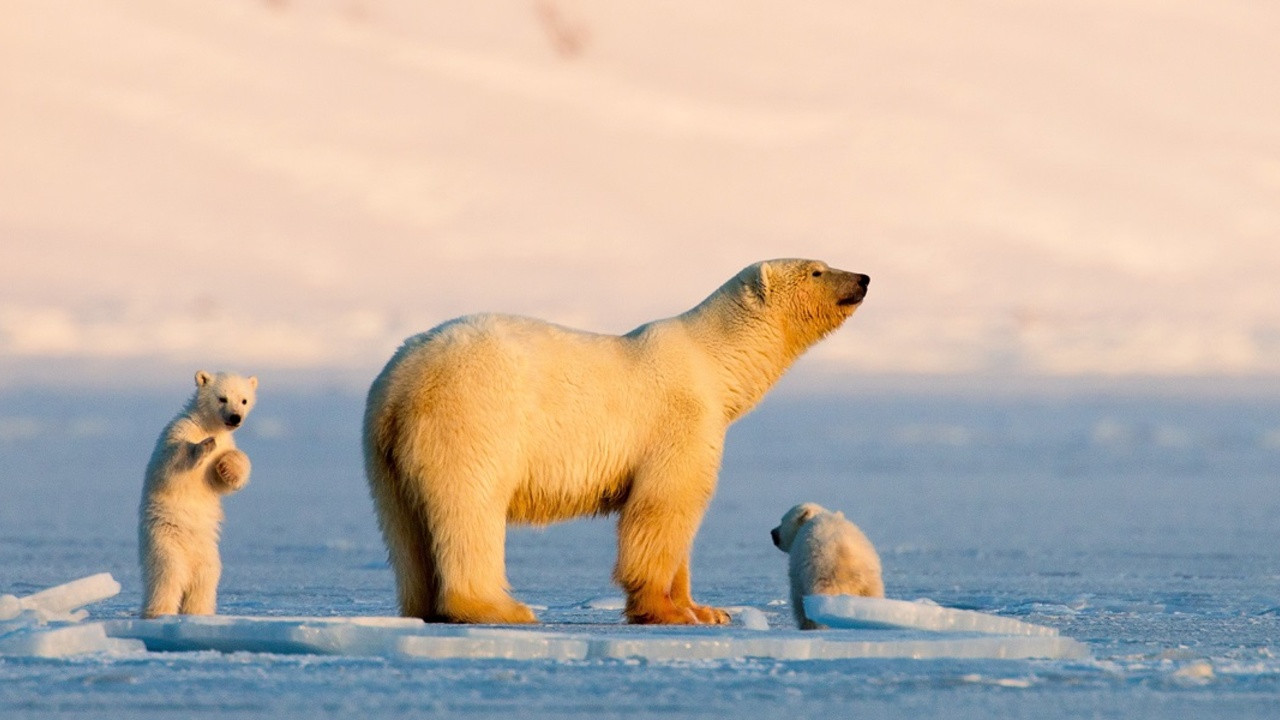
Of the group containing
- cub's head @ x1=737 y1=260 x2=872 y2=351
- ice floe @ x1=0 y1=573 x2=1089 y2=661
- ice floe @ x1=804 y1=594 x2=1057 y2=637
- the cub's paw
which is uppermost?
cub's head @ x1=737 y1=260 x2=872 y2=351

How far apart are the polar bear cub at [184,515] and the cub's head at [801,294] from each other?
2406 millimetres

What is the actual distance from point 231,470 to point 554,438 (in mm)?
1278

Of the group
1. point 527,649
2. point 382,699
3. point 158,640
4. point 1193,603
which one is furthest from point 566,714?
point 1193,603

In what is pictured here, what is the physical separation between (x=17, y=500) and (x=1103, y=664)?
38.7 ft

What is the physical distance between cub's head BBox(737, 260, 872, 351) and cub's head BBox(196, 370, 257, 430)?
230cm

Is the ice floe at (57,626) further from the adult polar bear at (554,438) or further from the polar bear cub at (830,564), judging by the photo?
the polar bear cub at (830,564)

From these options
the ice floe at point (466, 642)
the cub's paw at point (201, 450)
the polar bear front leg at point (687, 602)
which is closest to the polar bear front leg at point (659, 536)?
the polar bear front leg at point (687, 602)

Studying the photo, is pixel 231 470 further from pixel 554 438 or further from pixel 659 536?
pixel 659 536

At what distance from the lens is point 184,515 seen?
6566 millimetres

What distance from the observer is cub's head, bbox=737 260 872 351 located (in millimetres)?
7793

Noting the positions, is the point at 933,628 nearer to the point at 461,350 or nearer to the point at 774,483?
the point at 461,350

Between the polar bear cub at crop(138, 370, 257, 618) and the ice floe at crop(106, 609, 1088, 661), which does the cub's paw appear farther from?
the ice floe at crop(106, 609, 1088, 661)

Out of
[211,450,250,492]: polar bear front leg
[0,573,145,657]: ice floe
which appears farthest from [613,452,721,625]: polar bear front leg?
[0,573,145,657]: ice floe

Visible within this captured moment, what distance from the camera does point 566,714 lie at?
15.5ft
